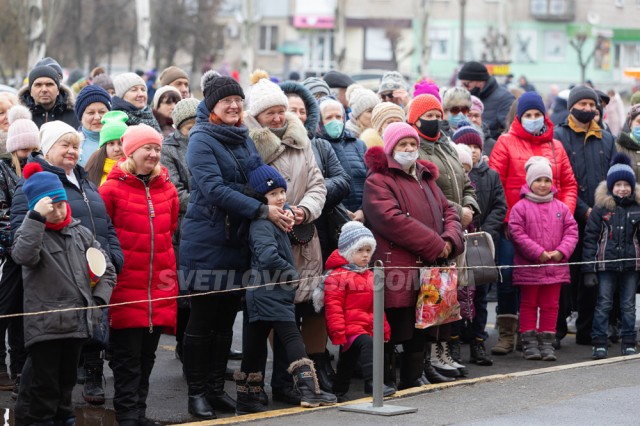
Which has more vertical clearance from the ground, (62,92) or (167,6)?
(167,6)

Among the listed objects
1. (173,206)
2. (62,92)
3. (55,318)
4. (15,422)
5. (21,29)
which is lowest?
(15,422)

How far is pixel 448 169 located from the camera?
1059 cm

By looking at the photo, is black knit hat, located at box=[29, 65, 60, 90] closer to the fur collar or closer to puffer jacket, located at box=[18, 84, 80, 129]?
puffer jacket, located at box=[18, 84, 80, 129]

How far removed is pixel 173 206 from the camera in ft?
29.2

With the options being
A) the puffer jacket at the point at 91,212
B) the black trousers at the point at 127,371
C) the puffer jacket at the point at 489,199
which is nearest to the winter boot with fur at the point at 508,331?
the puffer jacket at the point at 489,199

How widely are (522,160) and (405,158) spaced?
2633mm

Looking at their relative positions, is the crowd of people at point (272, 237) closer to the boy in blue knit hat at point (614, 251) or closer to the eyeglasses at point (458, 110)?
the boy in blue knit hat at point (614, 251)

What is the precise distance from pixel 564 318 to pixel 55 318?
5.93m

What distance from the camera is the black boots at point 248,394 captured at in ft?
29.7

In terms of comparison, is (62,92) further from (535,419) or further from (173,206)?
(535,419)

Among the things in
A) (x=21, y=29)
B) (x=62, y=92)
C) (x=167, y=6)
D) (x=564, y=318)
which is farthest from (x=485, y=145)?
(x=167, y=6)

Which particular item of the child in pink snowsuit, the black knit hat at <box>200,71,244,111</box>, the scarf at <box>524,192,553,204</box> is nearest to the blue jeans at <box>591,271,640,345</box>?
the child in pink snowsuit

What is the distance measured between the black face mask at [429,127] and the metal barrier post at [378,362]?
2.36 m

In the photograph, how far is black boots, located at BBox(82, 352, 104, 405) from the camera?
934 centimetres
